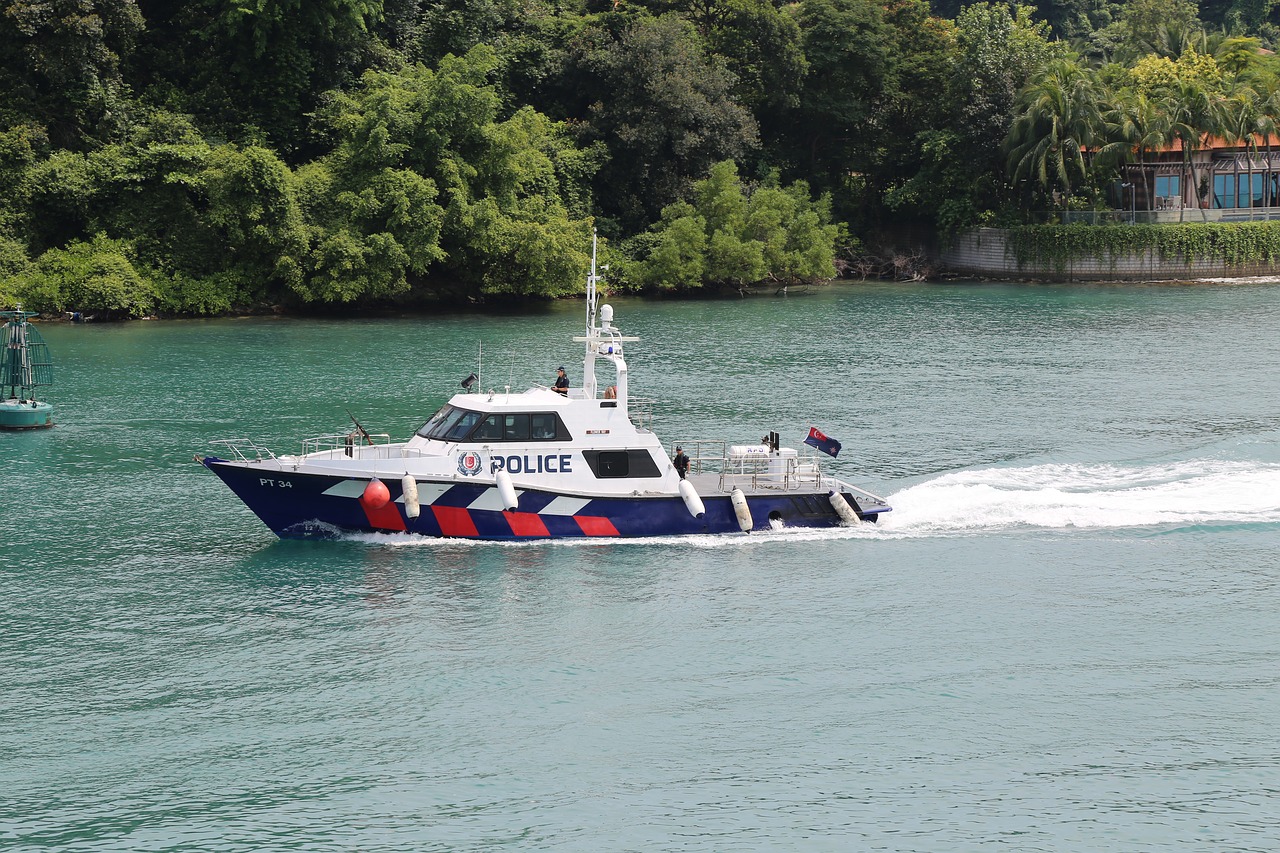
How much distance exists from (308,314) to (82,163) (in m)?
11.6

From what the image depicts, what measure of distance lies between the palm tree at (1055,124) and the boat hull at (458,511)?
5402 centimetres

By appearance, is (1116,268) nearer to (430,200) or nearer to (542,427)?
(430,200)

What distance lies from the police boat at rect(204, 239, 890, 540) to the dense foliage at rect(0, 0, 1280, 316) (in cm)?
3603

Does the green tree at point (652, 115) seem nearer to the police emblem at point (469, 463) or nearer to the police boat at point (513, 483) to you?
the police boat at point (513, 483)

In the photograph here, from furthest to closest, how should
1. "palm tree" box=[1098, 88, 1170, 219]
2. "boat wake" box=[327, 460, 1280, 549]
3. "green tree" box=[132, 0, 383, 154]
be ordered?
1. "palm tree" box=[1098, 88, 1170, 219]
2. "green tree" box=[132, 0, 383, 154]
3. "boat wake" box=[327, 460, 1280, 549]

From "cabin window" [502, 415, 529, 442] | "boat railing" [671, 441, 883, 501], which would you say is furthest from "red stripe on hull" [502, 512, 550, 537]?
"boat railing" [671, 441, 883, 501]

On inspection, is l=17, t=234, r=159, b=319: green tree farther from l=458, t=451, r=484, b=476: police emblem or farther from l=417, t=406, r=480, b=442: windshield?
l=458, t=451, r=484, b=476: police emblem

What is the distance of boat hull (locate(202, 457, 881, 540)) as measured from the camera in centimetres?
2623

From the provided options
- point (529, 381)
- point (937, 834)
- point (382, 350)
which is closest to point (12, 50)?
point (382, 350)

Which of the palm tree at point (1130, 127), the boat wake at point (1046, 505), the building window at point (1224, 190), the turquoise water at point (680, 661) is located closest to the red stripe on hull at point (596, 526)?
the boat wake at point (1046, 505)

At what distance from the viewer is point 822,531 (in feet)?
91.0

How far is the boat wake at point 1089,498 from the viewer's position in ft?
94.3

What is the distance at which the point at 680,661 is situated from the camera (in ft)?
70.9

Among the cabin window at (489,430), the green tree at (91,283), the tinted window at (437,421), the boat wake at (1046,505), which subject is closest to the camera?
the cabin window at (489,430)
